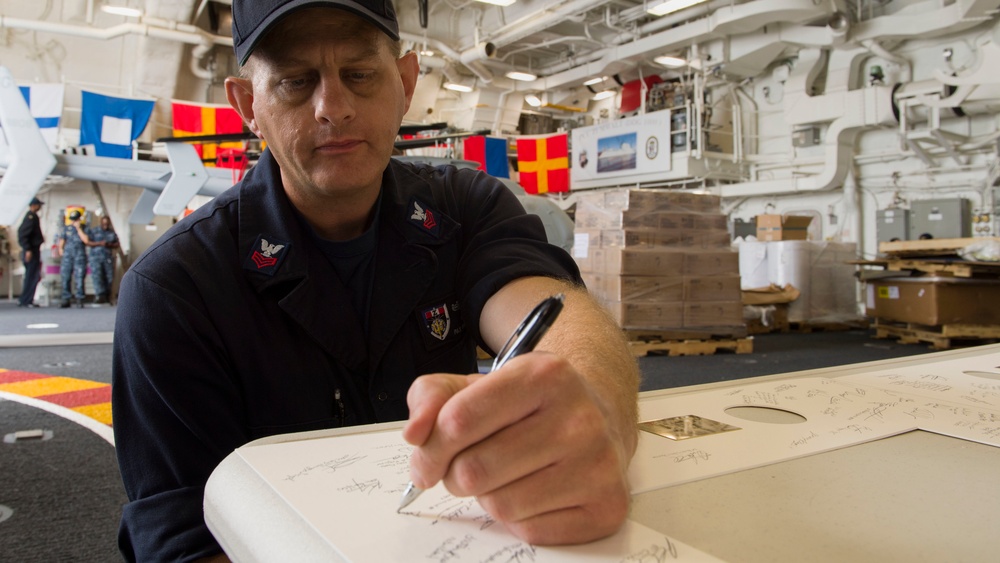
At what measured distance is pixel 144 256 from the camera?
1129 mm

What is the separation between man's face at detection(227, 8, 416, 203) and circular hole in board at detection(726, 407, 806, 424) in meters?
0.78

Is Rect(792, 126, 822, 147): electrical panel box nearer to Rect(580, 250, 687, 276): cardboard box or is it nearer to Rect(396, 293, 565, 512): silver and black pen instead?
Rect(580, 250, 687, 276): cardboard box

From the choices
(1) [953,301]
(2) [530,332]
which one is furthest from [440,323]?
(1) [953,301]

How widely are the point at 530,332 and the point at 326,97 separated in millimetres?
770

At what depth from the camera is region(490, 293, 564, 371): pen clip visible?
0.53m

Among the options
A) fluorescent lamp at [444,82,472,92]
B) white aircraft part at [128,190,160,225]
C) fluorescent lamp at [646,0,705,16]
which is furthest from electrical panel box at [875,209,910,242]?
white aircraft part at [128,190,160,225]

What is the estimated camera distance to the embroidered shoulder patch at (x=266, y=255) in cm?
117

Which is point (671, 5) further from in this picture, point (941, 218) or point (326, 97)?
point (326, 97)

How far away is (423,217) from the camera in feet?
4.53

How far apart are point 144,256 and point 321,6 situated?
551 millimetres

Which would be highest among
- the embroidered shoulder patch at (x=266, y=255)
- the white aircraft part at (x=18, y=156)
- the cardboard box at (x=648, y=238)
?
the white aircraft part at (x=18, y=156)

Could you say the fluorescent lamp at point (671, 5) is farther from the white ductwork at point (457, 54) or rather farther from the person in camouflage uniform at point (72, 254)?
the person in camouflage uniform at point (72, 254)

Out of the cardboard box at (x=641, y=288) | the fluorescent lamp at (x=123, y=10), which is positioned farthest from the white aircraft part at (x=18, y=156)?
the cardboard box at (x=641, y=288)

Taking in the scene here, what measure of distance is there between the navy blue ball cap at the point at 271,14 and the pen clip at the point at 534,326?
0.83 m
